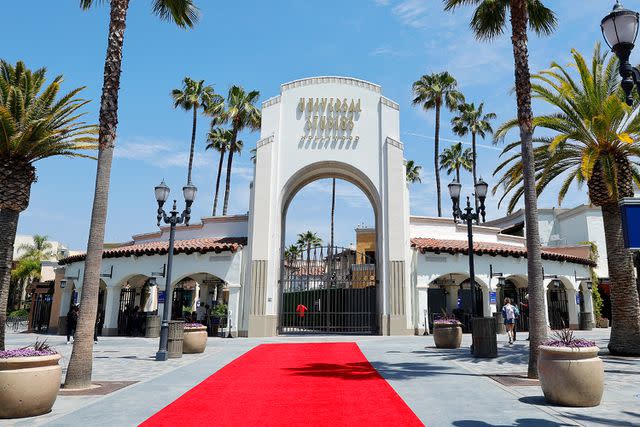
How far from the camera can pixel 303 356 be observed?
14.4m

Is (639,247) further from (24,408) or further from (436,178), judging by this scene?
(436,178)

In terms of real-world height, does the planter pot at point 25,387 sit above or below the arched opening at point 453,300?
below

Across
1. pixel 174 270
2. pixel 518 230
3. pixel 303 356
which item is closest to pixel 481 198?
pixel 303 356

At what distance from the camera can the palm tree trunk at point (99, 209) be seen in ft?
30.3

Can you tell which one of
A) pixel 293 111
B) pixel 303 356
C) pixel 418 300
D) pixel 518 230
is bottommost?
pixel 303 356

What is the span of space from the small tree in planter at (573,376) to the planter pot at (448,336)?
8.68 metres

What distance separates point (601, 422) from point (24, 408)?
8.73 m

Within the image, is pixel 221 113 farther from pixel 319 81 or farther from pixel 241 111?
pixel 319 81

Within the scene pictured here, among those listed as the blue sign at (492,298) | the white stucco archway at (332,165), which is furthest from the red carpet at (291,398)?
the blue sign at (492,298)

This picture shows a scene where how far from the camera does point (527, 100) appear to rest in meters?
11.1

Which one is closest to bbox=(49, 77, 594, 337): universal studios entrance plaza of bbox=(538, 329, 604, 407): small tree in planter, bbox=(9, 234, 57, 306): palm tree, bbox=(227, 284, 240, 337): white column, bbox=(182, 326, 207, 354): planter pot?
bbox=(227, 284, 240, 337): white column

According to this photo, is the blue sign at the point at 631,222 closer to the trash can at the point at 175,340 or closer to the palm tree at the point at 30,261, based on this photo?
the trash can at the point at 175,340

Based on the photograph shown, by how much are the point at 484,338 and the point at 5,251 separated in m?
14.3

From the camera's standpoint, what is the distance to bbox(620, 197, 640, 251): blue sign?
4.93 m
